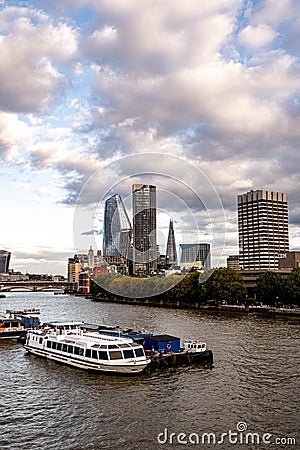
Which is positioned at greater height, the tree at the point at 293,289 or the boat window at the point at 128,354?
the tree at the point at 293,289

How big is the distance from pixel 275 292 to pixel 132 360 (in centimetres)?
5828

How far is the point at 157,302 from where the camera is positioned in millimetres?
106562

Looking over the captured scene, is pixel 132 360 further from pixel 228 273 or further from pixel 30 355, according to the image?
pixel 228 273

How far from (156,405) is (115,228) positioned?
67.5 metres

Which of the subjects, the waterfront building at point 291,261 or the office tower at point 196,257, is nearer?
the office tower at point 196,257

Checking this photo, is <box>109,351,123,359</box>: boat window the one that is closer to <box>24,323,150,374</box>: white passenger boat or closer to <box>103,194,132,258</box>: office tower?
<box>24,323,150,374</box>: white passenger boat

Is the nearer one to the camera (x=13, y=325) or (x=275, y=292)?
(x=13, y=325)

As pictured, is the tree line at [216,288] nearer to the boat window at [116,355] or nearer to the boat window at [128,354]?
the boat window at [128,354]

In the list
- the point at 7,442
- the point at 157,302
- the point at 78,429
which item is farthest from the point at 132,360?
the point at 157,302

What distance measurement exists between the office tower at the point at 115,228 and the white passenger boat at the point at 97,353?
41.3 meters

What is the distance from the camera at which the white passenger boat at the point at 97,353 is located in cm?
2969

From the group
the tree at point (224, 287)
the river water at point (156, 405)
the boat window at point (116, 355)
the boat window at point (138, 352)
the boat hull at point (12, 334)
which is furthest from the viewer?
the tree at point (224, 287)

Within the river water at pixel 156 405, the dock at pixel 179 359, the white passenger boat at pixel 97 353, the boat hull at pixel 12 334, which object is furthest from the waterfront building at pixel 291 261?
the white passenger boat at pixel 97 353

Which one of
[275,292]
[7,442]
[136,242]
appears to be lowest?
[7,442]
